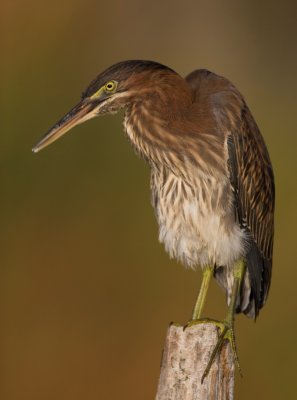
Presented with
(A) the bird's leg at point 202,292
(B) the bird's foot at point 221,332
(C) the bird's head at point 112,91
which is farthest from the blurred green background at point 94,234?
(C) the bird's head at point 112,91

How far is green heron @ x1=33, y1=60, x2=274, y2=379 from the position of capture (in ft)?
13.2

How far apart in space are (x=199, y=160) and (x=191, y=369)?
83 centimetres

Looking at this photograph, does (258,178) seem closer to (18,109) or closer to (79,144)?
(79,144)

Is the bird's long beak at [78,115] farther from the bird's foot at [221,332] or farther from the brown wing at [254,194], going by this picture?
the bird's foot at [221,332]

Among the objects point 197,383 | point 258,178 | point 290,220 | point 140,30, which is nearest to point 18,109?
point 140,30

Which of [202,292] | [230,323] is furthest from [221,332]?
[202,292]

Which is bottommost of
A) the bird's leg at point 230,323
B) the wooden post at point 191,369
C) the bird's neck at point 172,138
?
the wooden post at point 191,369

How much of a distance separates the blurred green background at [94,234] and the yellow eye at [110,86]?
2492mm

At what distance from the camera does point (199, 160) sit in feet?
13.5

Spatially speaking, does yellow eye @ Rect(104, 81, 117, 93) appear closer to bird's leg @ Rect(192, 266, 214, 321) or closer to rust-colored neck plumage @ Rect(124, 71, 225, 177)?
rust-colored neck plumage @ Rect(124, 71, 225, 177)

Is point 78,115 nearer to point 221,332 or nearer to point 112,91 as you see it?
point 112,91

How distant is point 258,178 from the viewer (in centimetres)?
432

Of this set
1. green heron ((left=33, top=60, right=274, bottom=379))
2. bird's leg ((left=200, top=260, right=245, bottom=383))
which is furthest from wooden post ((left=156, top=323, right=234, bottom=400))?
green heron ((left=33, top=60, right=274, bottom=379))

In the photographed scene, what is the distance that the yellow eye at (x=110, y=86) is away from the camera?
3.95 m
